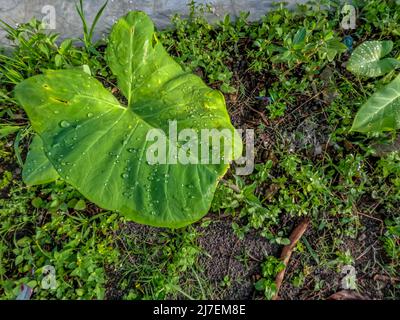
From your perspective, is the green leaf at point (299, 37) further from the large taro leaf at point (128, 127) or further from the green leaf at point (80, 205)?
A: the green leaf at point (80, 205)

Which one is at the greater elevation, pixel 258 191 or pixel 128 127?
pixel 128 127

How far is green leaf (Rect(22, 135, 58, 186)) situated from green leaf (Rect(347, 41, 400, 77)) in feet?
4.40

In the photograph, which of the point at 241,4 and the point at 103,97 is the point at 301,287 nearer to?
the point at 103,97

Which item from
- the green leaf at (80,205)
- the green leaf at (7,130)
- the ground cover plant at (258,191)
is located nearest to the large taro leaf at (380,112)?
the ground cover plant at (258,191)

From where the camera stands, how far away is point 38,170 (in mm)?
1590

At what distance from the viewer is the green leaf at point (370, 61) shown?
1.74 m

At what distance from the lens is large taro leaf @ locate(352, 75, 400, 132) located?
1594mm

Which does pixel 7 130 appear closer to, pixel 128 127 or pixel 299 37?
pixel 128 127

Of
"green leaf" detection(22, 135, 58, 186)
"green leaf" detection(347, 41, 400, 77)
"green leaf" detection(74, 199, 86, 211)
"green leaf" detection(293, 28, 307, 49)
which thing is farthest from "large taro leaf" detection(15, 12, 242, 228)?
"green leaf" detection(347, 41, 400, 77)

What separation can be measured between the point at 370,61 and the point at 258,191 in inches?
30.1

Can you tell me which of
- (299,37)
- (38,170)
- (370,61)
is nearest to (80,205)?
(38,170)

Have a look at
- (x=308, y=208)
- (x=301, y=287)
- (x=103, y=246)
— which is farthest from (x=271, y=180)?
(x=103, y=246)

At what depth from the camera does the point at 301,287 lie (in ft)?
5.57

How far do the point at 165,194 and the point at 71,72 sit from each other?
52 cm
